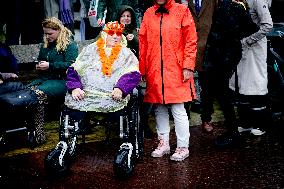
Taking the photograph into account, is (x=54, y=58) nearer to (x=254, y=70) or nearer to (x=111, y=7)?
(x=111, y=7)

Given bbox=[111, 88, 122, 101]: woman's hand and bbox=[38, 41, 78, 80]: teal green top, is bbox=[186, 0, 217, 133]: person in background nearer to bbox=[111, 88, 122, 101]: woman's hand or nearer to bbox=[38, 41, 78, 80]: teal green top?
bbox=[38, 41, 78, 80]: teal green top

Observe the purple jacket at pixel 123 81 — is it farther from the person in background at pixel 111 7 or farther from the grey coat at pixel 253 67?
the person in background at pixel 111 7

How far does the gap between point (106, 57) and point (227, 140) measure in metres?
2.07

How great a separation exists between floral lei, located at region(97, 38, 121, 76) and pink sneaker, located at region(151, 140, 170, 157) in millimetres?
1251

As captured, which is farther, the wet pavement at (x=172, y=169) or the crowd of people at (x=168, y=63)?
the crowd of people at (x=168, y=63)

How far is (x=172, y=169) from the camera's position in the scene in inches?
241

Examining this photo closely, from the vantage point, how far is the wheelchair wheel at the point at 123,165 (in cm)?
569

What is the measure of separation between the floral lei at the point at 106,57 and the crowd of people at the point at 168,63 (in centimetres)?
1

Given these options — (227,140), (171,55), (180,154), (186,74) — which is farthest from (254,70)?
(180,154)

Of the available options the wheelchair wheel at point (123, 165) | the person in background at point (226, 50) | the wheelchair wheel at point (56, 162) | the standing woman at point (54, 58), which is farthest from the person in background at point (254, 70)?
the wheelchair wheel at point (56, 162)

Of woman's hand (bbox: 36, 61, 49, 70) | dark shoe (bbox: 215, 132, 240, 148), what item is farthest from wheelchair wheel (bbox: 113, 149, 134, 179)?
woman's hand (bbox: 36, 61, 49, 70)

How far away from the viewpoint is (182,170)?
6078 mm

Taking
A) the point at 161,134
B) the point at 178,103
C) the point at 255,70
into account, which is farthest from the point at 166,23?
the point at 255,70

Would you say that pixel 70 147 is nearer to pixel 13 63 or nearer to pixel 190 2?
pixel 13 63
